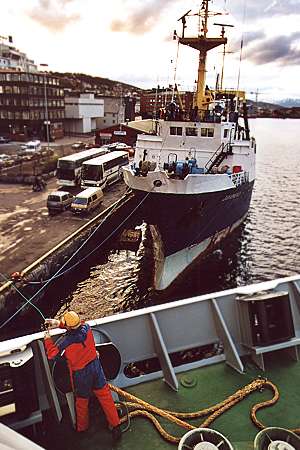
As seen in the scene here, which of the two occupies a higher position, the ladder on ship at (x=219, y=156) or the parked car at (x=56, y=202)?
the ladder on ship at (x=219, y=156)

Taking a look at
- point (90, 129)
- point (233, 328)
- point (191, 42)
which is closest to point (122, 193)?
point (191, 42)

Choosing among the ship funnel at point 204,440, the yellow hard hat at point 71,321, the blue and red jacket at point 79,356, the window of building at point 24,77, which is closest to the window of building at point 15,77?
the window of building at point 24,77

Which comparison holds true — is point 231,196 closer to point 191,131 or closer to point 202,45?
point 191,131

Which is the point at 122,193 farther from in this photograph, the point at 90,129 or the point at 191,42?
the point at 90,129

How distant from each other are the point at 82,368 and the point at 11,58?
106518 millimetres

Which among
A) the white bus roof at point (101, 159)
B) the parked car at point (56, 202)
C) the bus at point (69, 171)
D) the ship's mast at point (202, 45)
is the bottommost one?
the parked car at point (56, 202)

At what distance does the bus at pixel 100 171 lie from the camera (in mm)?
28578

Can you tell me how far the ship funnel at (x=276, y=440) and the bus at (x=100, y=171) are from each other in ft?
86.0

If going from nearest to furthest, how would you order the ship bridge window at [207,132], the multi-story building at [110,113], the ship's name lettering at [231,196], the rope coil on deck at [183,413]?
1. the rope coil on deck at [183,413]
2. the ship's name lettering at [231,196]
3. the ship bridge window at [207,132]
4. the multi-story building at [110,113]

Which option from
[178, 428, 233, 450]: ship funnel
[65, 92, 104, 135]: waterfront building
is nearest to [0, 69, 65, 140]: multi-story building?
[65, 92, 104, 135]: waterfront building

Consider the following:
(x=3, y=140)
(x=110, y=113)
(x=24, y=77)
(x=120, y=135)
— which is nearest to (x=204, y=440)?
(x=120, y=135)

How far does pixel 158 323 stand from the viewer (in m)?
5.15

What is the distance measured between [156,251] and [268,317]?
1362 centimetres

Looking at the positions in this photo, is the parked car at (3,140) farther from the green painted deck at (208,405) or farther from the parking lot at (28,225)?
the green painted deck at (208,405)
